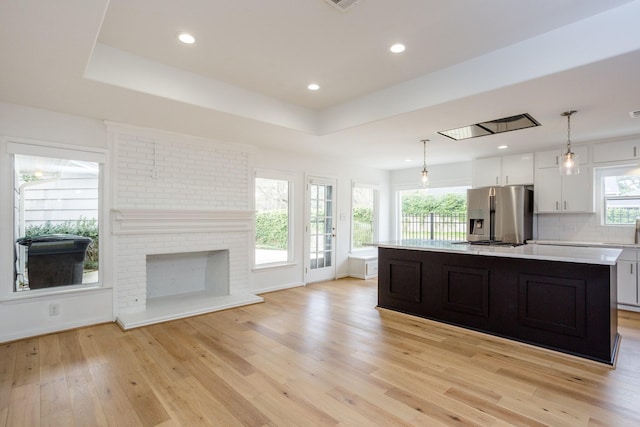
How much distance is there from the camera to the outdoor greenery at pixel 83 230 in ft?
12.1

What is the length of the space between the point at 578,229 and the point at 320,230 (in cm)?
426

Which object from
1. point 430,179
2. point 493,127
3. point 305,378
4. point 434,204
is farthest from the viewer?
point 434,204

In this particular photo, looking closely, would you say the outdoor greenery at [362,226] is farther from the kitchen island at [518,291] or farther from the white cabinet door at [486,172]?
the kitchen island at [518,291]

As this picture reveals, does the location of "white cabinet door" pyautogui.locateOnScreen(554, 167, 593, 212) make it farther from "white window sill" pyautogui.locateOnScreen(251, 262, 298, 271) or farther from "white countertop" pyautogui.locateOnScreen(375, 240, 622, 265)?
"white window sill" pyautogui.locateOnScreen(251, 262, 298, 271)

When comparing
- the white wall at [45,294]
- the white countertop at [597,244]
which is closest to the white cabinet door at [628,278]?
the white countertop at [597,244]

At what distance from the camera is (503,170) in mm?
5785

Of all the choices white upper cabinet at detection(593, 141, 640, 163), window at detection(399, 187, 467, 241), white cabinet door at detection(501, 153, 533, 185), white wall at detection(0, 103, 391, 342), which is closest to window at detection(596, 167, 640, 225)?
white upper cabinet at detection(593, 141, 640, 163)

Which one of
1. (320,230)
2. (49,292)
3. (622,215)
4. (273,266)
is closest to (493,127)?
(622,215)

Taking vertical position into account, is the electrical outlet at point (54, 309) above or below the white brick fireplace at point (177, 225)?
below

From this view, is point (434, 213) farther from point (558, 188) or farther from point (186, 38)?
point (186, 38)

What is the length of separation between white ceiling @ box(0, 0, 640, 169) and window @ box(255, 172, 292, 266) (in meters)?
1.40

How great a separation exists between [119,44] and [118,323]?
118 inches

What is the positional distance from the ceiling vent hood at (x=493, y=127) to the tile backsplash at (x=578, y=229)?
7.40ft

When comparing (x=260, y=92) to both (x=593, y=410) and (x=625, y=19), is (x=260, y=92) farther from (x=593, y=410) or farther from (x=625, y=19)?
(x=593, y=410)
